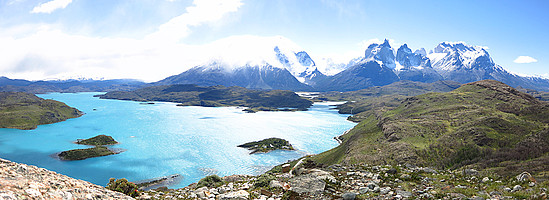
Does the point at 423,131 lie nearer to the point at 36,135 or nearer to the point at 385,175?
the point at 385,175

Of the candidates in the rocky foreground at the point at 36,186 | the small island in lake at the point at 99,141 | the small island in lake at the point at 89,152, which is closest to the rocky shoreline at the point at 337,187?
the rocky foreground at the point at 36,186

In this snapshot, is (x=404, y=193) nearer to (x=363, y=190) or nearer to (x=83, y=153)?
(x=363, y=190)

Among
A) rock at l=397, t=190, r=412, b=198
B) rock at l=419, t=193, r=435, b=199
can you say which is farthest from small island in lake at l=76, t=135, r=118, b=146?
rock at l=419, t=193, r=435, b=199

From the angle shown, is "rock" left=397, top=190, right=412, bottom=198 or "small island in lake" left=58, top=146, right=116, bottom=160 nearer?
"rock" left=397, top=190, right=412, bottom=198

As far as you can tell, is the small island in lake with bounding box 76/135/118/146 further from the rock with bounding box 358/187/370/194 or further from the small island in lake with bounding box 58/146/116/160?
the rock with bounding box 358/187/370/194

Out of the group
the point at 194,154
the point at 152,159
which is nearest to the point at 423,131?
the point at 194,154

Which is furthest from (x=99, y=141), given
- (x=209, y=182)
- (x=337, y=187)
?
(x=337, y=187)
